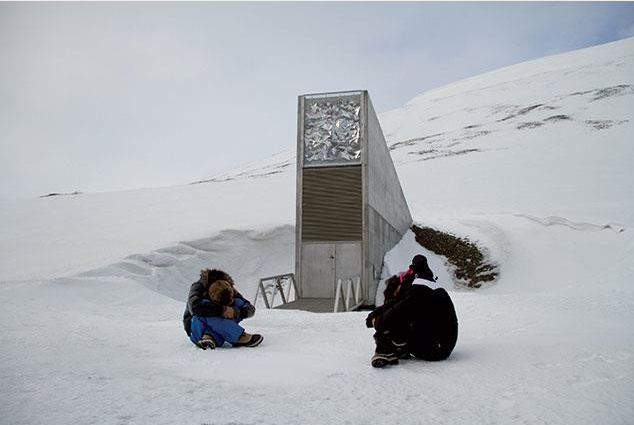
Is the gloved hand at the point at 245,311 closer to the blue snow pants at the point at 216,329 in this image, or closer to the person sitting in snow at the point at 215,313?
the person sitting in snow at the point at 215,313

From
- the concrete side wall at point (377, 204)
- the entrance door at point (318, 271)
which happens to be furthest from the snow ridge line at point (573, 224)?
the entrance door at point (318, 271)

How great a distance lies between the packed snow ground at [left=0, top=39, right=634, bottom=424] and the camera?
3164 mm

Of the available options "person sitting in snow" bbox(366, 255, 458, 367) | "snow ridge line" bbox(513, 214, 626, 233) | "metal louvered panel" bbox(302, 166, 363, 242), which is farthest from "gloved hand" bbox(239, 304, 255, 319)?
"snow ridge line" bbox(513, 214, 626, 233)

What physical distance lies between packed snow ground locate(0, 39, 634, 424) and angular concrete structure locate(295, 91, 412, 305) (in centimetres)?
271

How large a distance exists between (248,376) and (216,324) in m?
1.29

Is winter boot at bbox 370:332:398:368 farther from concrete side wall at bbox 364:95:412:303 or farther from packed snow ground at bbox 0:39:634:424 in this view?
concrete side wall at bbox 364:95:412:303

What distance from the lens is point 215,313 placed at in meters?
4.98

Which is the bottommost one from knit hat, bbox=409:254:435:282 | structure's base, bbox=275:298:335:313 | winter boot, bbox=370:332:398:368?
structure's base, bbox=275:298:335:313

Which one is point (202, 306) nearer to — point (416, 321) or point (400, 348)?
point (400, 348)

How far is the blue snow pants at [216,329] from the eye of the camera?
5035mm

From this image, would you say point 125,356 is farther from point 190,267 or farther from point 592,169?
point 592,169

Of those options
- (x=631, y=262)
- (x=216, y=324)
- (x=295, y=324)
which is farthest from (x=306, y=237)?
(x=631, y=262)

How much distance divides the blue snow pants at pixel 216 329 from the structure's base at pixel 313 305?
5698 mm

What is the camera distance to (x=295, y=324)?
6.66 m
